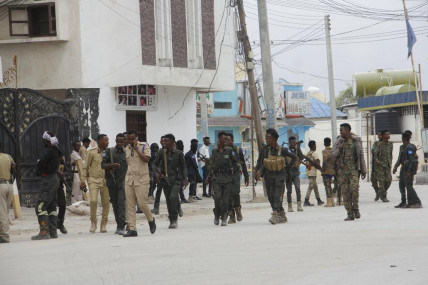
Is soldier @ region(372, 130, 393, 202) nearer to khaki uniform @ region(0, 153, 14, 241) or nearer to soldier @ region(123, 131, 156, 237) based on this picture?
soldier @ region(123, 131, 156, 237)

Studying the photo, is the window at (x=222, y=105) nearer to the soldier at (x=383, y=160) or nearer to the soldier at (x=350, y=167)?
the soldier at (x=383, y=160)

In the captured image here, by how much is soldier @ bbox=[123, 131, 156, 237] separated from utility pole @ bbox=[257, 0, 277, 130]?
11.0 meters

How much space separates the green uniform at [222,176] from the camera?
16297 mm

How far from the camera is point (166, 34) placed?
87.0 feet

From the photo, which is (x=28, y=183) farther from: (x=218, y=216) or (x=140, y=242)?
A: (x=140, y=242)

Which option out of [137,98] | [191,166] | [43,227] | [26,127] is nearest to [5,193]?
[43,227]

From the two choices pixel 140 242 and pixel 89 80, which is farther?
pixel 89 80

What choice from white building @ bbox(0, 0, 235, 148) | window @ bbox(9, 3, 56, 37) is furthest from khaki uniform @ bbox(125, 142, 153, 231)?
window @ bbox(9, 3, 56, 37)

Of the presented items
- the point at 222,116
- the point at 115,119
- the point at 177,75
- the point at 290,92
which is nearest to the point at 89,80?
the point at 115,119

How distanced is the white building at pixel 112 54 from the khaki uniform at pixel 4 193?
9669mm

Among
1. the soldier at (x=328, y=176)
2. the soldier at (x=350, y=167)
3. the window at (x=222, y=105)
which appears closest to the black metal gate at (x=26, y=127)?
the soldier at (x=328, y=176)

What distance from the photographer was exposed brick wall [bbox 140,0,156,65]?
2564 centimetres

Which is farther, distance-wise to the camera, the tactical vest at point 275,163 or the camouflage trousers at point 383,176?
the camouflage trousers at point 383,176

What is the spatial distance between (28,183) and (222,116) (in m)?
22.9
